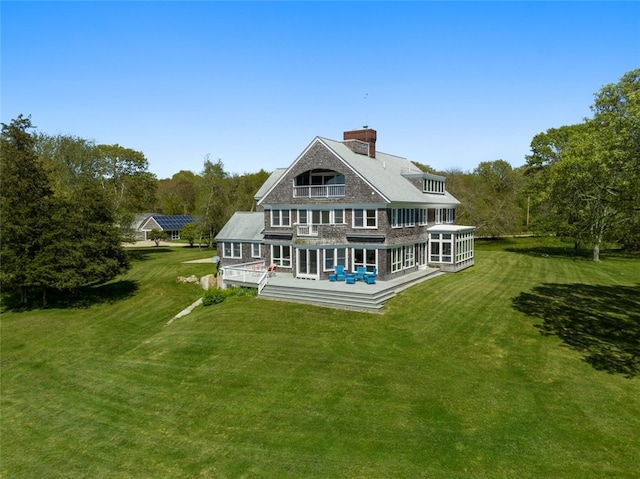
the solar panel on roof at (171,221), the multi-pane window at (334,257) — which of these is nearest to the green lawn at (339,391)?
the multi-pane window at (334,257)

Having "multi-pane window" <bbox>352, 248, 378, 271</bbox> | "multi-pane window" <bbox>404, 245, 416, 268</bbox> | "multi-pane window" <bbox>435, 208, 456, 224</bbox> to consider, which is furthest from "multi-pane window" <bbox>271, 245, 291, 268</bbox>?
"multi-pane window" <bbox>435, 208, 456, 224</bbox>

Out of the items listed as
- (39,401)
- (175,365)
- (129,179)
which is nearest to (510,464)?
(175,365)

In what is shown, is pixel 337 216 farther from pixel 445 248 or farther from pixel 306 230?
pixel 445 248

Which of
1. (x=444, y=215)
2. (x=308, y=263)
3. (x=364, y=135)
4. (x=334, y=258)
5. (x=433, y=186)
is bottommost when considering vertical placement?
(x=308, y=263)

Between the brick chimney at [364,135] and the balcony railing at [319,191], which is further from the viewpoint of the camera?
the brick chimney at [364,135]

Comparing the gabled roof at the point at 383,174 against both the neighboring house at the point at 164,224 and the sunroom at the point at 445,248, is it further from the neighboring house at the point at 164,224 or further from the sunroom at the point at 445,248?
the neighboring house at the point at 164,224

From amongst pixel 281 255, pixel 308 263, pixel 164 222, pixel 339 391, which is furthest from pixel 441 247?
pixel 164 222

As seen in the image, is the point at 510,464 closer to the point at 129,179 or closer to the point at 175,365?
the point at 175,365
